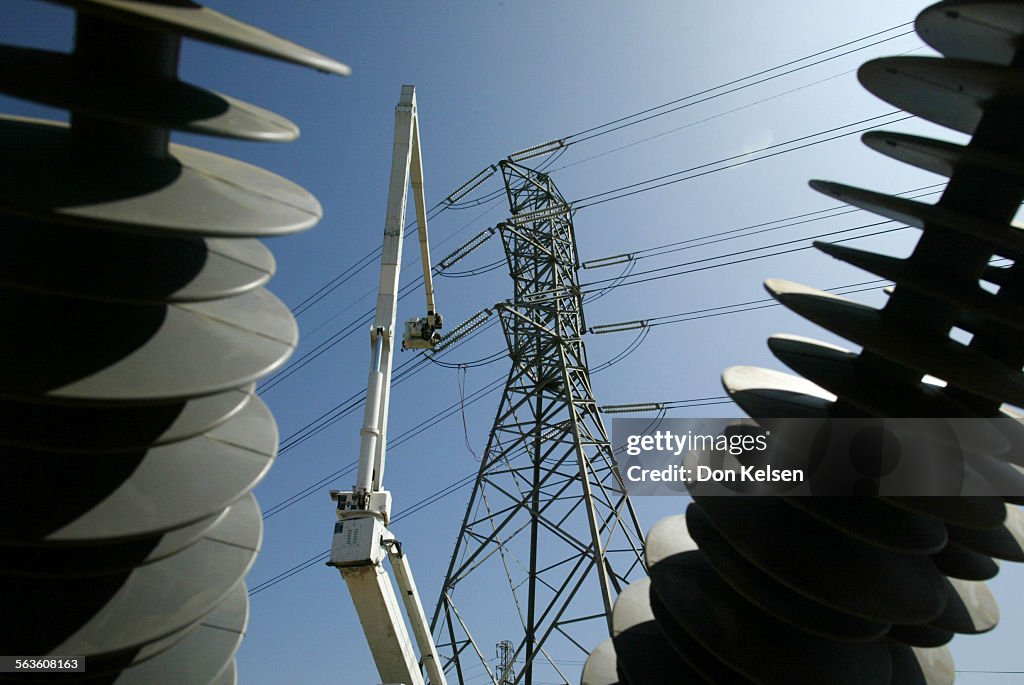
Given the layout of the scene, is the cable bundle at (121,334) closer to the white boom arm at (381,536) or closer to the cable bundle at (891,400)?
the cable bundle at (891,400)

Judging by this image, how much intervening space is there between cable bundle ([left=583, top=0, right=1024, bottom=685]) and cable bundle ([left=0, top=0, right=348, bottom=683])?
3225 mm

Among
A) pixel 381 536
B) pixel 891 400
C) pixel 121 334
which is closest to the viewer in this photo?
pixel 121 334

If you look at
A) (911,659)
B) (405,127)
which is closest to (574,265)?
(405,127)

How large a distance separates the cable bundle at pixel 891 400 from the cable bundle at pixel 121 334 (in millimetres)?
3225

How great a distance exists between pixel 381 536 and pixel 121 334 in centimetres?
1055

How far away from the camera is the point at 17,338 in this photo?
3.28 metres

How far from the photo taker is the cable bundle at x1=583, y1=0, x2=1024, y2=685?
187 inches

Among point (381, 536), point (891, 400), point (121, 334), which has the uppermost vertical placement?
point (121, 334)

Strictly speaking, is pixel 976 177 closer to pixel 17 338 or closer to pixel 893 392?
pixel 893 392

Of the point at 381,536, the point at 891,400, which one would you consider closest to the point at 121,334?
the point at 891,400

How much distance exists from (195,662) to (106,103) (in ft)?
9.02

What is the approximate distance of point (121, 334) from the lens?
135 inches

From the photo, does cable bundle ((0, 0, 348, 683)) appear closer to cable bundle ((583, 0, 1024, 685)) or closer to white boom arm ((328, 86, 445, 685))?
cable bundle ((583, 0, 1024, 685))

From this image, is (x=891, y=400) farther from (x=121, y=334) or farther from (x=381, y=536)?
(x=381, y=536)
